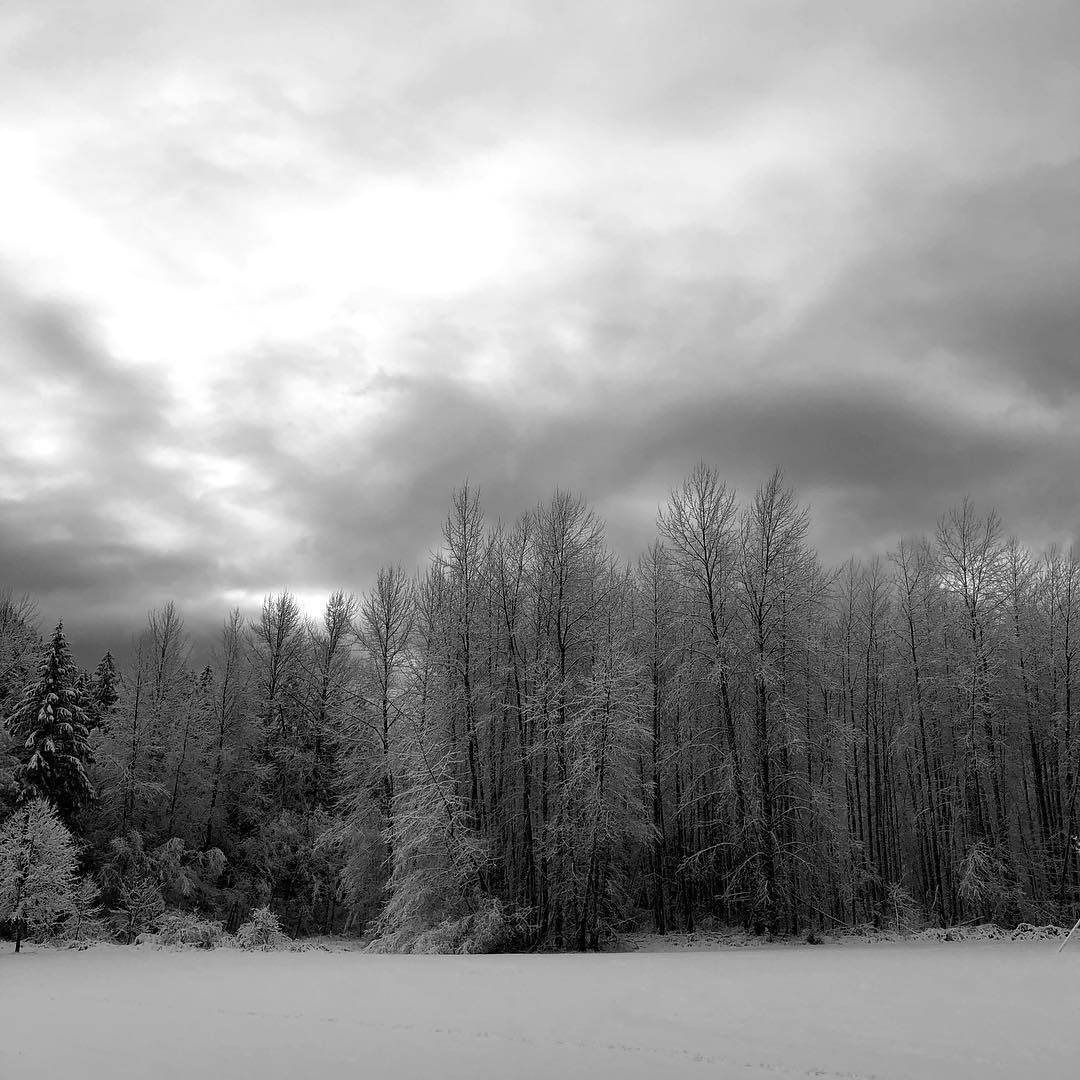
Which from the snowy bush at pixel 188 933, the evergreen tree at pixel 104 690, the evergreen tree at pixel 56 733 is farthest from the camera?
the evergreen tree at pixel 104 690

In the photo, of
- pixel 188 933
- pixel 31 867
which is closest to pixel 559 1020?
pixel 31 867

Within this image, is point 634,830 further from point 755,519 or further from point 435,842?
point 755,519

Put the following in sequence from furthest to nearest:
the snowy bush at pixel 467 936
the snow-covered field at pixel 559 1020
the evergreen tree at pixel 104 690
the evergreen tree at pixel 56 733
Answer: the evergreen tree at pixel 104 690 < the evergreen tree at pixel 56 733 < the snowy bush at pixel 467 936 < the snow-covered field at pixel 559 1020

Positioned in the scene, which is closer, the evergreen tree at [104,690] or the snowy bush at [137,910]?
the snowy bush at [137,910]

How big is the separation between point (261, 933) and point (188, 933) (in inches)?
95.9

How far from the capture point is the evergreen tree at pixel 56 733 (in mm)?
29734

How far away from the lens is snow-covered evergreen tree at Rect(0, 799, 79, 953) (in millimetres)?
23906

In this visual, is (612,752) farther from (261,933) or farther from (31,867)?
(31,867)

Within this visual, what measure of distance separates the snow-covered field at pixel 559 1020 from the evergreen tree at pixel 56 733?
1144 cm

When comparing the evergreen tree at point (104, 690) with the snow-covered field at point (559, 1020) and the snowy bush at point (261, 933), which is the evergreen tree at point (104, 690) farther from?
the snow-covered field at point (559, 1020)

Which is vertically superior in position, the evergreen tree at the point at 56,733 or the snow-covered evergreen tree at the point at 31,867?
the evergreen tree at the point at 56,733

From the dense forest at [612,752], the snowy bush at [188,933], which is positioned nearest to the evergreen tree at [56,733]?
the dense forest at [612,752]

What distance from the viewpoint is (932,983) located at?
15875 mm

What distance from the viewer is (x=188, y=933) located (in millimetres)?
27219
